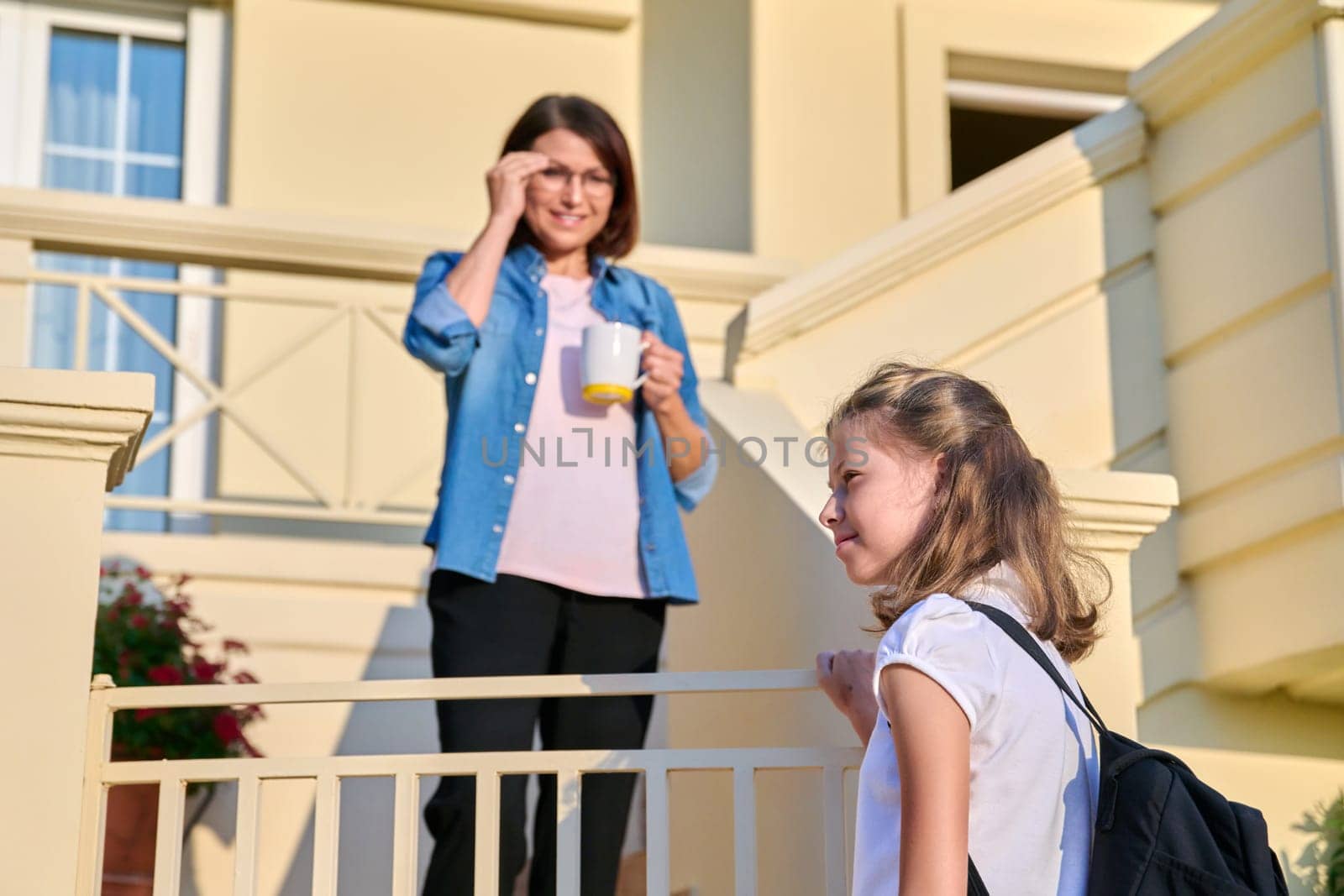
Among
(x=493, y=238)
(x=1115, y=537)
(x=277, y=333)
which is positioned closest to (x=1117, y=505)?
(x=1115, y=537)

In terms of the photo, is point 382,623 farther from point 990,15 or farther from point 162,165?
point 990,15

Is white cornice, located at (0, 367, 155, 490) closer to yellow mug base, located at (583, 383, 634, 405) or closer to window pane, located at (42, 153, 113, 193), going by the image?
yellow mug base, located at (583, 383, 634, 405)

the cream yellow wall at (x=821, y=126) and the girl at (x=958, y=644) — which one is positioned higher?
the cream yellow wall at (x=821, y=126)

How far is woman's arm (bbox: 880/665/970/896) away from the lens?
1.68 m

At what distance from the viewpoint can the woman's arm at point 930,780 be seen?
A: 1684 mm

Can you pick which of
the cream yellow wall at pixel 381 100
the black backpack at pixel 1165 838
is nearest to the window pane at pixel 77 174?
A: the cream yellow wall at pixel 381 100

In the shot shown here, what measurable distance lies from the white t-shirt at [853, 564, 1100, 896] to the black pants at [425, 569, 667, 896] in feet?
3.36

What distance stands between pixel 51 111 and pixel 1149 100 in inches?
139

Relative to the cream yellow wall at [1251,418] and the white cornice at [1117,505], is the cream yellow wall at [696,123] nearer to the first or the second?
the cream yellow wall at [1251,418]

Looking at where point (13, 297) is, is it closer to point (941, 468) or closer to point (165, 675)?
point (165, 675)

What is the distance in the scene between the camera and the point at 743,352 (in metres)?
3.85

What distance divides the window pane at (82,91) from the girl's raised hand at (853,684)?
14.2 ft

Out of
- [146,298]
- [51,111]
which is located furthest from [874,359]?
[51,111]

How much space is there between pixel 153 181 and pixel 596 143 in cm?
298
